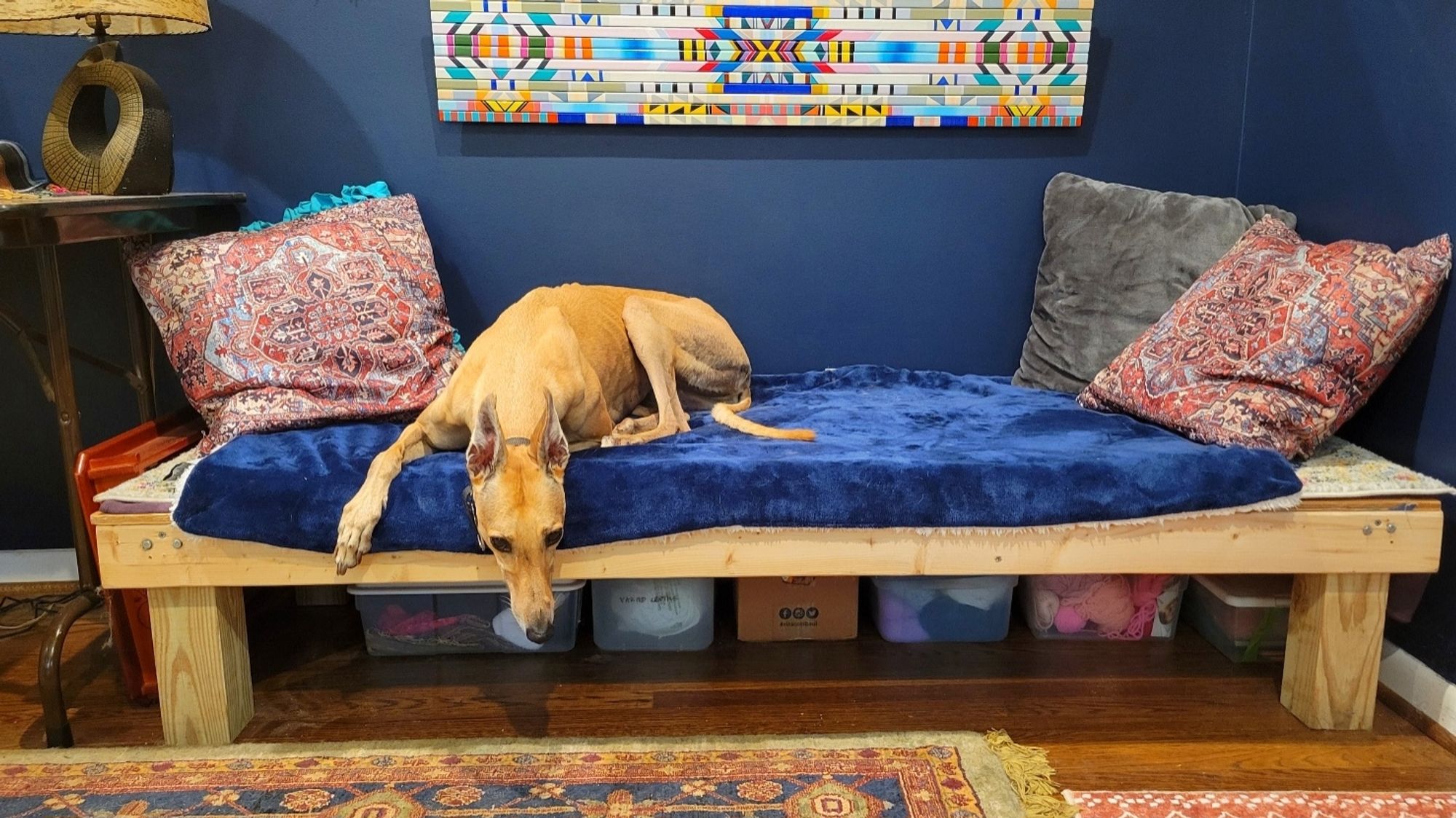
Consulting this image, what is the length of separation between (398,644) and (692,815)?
1063 millimetres

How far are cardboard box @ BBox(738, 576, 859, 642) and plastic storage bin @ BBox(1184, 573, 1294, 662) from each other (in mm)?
943

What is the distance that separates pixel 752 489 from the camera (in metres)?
2.13

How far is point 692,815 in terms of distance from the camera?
1898 millimetres

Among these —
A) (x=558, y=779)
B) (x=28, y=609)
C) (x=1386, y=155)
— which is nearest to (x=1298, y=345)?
(x=1386, y=155)

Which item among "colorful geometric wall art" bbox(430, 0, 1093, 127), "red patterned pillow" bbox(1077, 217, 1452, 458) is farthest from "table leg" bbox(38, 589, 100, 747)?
"red patterned pillow" bbox(1077, 217, 1452, 458)

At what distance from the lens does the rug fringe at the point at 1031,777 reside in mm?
1928

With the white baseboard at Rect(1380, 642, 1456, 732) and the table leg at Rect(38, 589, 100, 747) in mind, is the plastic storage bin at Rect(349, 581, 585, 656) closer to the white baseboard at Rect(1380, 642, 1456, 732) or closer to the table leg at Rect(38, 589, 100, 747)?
the table leg at Rect(38, 589, 100, 747)

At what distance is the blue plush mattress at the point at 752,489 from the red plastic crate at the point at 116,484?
252mm

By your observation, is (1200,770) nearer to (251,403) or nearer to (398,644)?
(398,644)

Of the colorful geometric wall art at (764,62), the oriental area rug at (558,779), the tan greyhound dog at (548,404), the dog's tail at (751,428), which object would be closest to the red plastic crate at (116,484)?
the oriental area rug at (558,779)

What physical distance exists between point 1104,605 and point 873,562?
844mm

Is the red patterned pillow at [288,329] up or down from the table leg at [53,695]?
up

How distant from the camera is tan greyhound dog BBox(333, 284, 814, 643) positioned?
75.4 inches

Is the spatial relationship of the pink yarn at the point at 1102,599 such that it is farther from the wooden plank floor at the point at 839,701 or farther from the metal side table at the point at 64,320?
the metal side table at the point at 64,320
